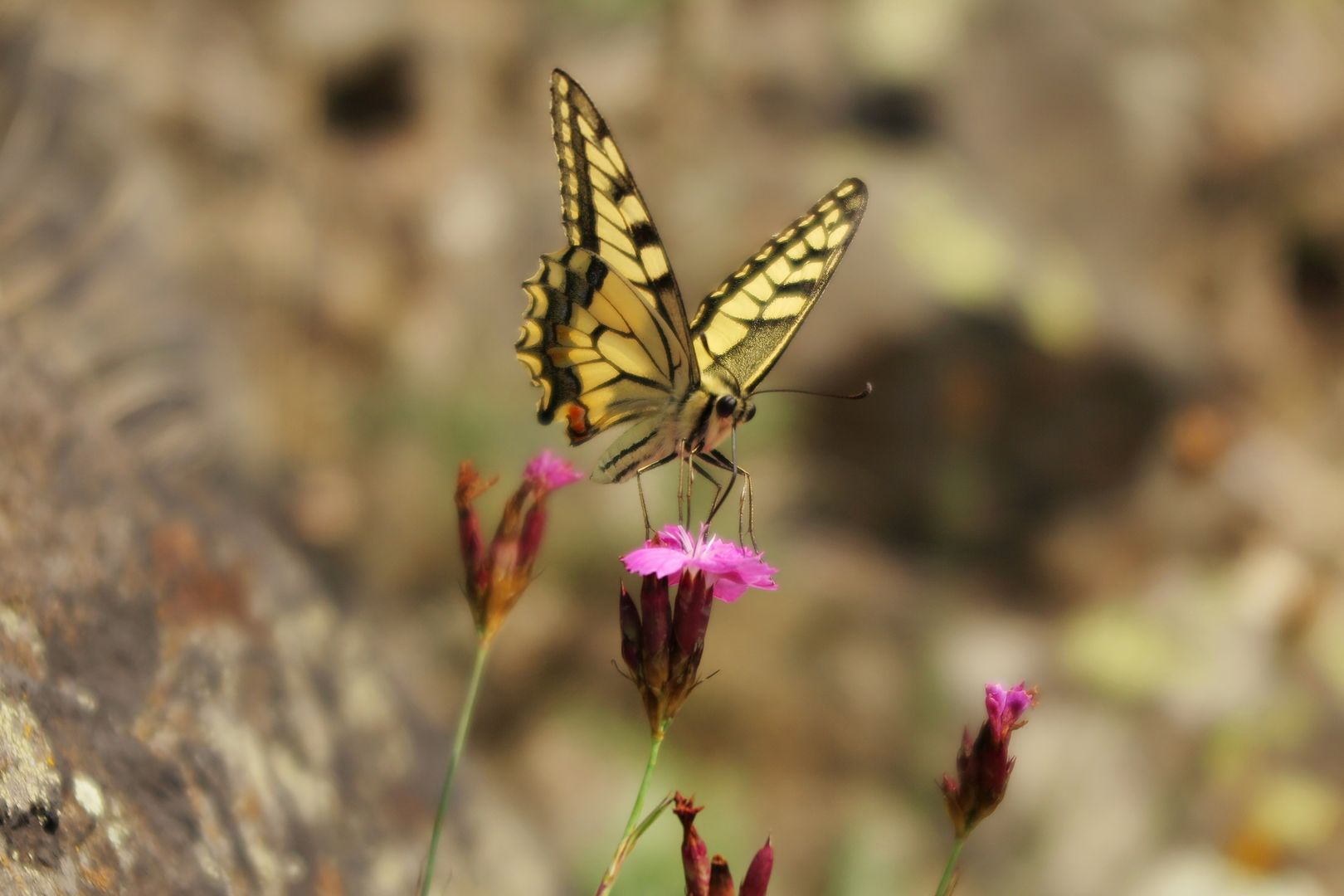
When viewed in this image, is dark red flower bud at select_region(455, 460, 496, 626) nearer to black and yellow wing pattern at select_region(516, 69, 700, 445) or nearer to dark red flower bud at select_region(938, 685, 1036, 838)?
black and yellow wing pattern at select_region(516, 69, 700, 445)

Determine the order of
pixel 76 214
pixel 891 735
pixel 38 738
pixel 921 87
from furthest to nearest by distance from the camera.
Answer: pixel 921 87, pixel 891 735, pixel 76 214, pixel 38 738

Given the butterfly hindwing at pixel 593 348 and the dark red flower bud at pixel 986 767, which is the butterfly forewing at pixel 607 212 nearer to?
the butterfly hindwing at pixel 593 348

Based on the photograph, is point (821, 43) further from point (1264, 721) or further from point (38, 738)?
point (38, 738)

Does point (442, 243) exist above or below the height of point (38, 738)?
above

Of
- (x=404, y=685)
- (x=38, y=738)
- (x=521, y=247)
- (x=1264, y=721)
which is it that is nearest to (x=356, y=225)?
(x=521, y=247)

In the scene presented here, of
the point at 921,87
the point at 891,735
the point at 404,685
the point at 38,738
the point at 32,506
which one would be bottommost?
the point at 38,738

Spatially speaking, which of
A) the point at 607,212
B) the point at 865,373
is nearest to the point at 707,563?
the point at 607,212

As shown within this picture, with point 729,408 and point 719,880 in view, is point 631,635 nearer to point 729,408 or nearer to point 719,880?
point 719,880
